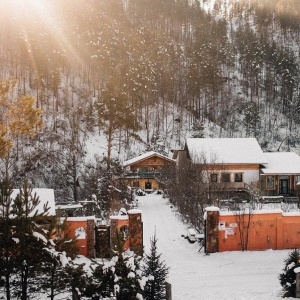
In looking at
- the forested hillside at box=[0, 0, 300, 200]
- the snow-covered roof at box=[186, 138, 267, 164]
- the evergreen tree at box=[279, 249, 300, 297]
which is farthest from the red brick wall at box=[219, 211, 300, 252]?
the forested hillside at box=[0, 0, 300, 200]

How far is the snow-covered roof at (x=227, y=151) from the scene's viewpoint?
3691 centimetres

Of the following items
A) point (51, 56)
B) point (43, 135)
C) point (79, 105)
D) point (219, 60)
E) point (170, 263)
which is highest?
point (219, 60)

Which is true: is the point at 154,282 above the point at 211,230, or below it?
below

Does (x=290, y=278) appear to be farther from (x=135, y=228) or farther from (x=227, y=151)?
(x=227, y=151)

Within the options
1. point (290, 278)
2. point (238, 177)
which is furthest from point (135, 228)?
point (238, 177)

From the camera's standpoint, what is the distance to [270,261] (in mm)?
14906

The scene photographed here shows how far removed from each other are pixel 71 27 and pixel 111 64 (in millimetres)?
11826

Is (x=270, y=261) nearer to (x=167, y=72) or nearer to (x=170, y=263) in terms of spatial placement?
(x=170, y=263)

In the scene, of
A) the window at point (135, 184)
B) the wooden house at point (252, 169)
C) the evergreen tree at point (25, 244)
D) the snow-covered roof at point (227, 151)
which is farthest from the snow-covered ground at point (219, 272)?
the window at point (135, 184)

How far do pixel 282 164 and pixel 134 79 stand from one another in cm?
3960

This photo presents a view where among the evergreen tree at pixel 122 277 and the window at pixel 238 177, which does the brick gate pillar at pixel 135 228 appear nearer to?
the evergreen tree at pixel 122 277

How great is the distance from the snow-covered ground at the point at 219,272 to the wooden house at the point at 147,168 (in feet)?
80.2

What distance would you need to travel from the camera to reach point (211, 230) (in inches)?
635

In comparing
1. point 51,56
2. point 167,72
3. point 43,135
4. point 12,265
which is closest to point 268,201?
point 12,265
